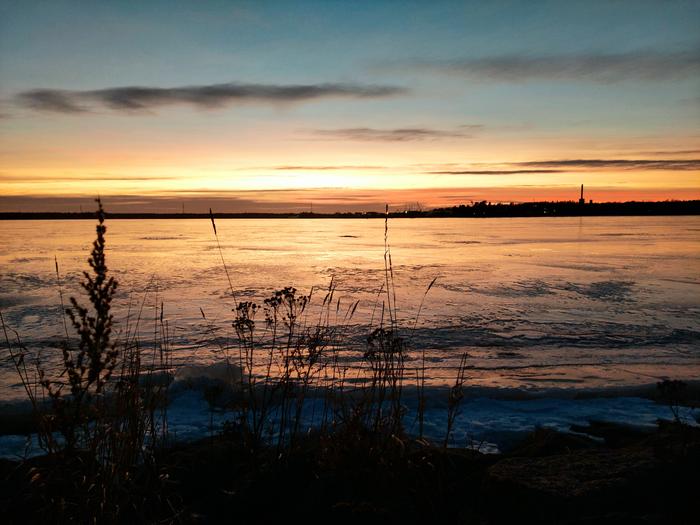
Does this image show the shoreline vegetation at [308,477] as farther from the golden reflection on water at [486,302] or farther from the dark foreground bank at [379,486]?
the golden reflection on water at [486,302]

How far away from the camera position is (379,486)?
3.37 meters

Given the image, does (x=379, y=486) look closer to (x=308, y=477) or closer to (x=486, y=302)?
(x=308, y=477)

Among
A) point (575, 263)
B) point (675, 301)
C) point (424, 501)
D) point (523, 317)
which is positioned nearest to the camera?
point (424, 501)

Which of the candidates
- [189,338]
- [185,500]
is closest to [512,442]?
[185,500]

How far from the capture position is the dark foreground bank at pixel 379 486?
9.95ft

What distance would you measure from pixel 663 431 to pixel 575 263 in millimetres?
16758

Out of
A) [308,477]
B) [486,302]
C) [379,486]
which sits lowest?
[486,302]

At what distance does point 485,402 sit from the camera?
5898mm

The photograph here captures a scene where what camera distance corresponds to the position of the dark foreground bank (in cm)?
303

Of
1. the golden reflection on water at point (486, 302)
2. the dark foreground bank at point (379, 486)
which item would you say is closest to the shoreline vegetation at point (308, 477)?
the dark foreground bank at point (379, 486)

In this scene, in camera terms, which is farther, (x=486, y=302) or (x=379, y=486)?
(x=486, y=302)

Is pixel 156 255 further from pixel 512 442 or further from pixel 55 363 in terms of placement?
pixel 512 442

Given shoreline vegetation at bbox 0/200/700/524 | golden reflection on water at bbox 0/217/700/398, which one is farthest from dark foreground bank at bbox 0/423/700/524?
golden reflection on water at bbox 0/217/700/398

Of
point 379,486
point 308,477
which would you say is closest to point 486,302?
point 308,477
